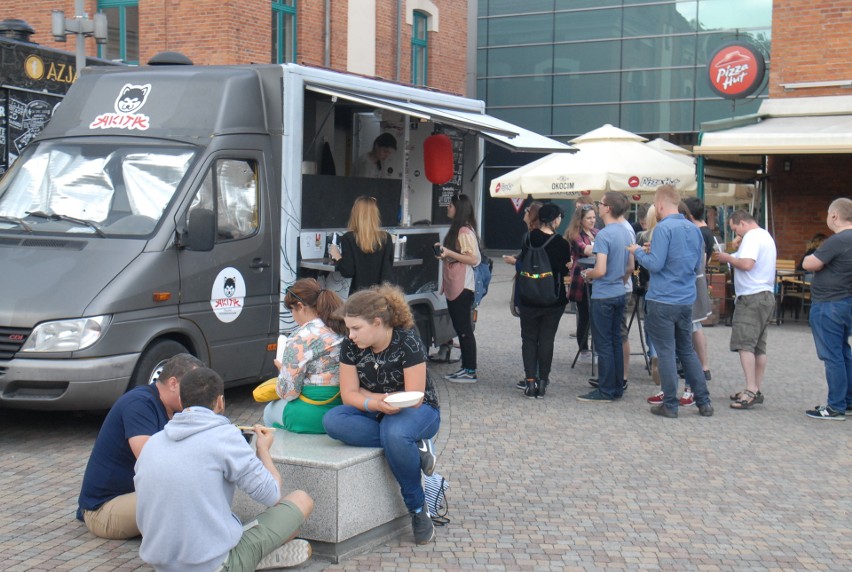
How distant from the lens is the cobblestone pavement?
17.9 ft

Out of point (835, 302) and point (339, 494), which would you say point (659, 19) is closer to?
point (835, 302)

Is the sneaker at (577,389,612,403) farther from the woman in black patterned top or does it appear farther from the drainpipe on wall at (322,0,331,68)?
the drainpipe on wall at (322,0,331,68)

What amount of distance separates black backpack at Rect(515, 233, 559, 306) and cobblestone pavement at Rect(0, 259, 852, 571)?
3.19 feet

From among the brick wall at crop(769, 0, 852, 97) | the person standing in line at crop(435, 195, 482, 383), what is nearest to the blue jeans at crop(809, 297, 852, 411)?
the person standing in line at crop(435, 195, 482, 383)

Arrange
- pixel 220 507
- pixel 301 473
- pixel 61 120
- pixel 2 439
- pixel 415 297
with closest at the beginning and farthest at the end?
pixel 220 507
pixel 301 473
pixel 2 439
pixel 61 120
pixel 415 297

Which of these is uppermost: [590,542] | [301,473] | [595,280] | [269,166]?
[269,166]

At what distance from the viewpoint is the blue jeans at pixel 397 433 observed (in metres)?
5.41

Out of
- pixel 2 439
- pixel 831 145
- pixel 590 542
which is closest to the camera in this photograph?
pixel 590 542

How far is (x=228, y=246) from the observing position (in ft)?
27.5

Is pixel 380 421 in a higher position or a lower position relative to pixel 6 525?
higher

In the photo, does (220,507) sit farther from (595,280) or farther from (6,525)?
(595,280)

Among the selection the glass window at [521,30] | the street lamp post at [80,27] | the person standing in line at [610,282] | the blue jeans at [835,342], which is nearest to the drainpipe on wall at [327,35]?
the street lamp post at [80,27]

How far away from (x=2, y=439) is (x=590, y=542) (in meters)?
4.57

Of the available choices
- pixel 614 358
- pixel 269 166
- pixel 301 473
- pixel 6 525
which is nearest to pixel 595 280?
pixel 614 358
